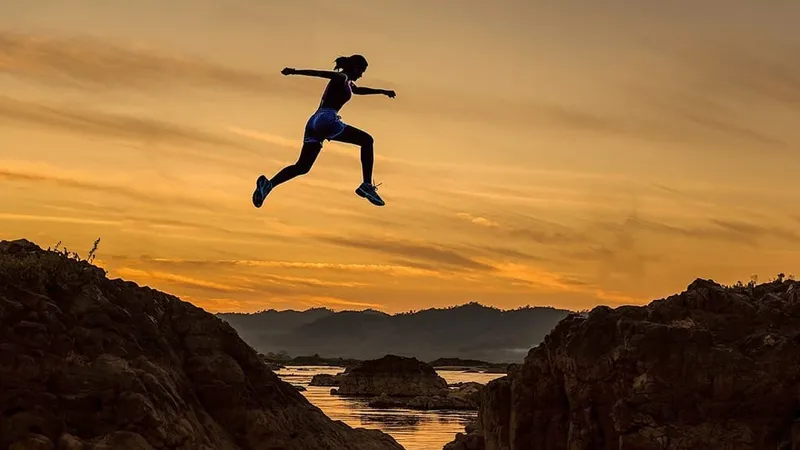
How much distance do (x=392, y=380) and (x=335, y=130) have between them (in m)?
115

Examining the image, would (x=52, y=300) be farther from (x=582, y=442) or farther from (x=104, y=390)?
(x=582, y=442)

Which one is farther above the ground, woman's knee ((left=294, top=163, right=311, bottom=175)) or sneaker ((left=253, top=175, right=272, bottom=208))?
woman's knee ((left=294, top=163, right=311, bottom=175))

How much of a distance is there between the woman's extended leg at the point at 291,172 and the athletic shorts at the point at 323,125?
0.62 ft

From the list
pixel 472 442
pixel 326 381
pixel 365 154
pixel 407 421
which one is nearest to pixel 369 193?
pixel 365 154

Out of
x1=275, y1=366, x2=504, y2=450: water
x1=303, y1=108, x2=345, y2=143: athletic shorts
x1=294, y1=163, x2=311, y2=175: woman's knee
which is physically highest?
x1=303, y1=108, x2=345, y2=143: athletic shorts

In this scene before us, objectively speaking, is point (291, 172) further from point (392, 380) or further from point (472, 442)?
point (392, 380)

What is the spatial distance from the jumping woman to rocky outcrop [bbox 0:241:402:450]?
12.8 feet

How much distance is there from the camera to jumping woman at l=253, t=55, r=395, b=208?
782 inches

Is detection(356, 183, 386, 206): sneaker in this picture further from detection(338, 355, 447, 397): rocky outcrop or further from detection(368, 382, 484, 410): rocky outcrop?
detection(338, 355, 447, 397): rocky outcrop

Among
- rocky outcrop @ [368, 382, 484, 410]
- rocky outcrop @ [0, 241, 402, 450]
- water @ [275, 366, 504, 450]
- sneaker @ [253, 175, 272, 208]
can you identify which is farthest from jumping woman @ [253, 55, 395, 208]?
rocky outcrop @ [368, 382, 484, 410]

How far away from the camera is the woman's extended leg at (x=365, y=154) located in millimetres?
20391

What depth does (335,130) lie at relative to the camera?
20016 millimetres

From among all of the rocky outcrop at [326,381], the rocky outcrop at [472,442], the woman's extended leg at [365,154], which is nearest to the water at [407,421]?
the rocky outcrop at [472,442]

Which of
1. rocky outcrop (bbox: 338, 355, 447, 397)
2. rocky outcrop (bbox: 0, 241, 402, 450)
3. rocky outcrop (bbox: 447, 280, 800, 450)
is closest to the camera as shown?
rocky outcrop (bbox: 0, 241, 402, 450)
